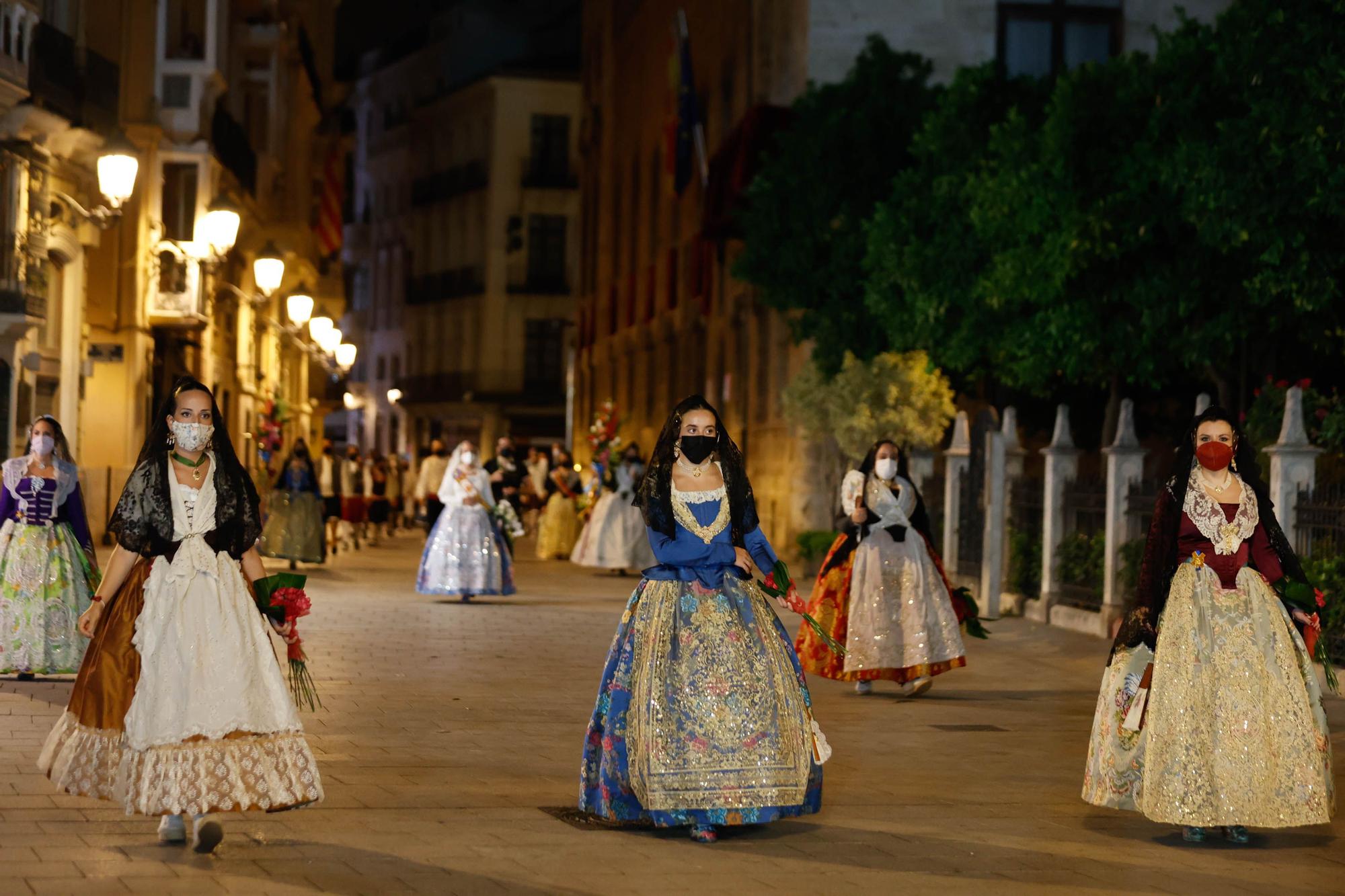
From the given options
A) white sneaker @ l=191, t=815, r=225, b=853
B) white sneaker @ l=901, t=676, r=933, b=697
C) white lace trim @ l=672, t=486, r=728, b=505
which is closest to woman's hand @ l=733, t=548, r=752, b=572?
white lace trim @ l=672, t=486, r=728, b=505

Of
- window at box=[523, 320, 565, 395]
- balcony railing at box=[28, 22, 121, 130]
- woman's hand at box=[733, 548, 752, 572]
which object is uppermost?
balcony railing at box=[28, 22, 121, 130]

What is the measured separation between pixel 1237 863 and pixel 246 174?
35863 mm

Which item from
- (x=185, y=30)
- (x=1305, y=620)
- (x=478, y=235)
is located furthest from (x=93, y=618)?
(x=478, y=235)

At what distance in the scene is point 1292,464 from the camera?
1642cm

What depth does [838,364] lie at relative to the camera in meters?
29.2

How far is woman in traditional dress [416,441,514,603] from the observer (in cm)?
2394

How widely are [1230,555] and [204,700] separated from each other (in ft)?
14.1

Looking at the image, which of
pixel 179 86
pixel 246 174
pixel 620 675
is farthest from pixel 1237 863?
pixel 246 174

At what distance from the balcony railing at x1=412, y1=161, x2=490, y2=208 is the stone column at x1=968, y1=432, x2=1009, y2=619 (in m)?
57.3

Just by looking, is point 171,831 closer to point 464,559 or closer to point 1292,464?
point 1292,464

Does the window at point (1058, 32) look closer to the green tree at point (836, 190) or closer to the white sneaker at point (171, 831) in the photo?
the green tree at point (836, 190)

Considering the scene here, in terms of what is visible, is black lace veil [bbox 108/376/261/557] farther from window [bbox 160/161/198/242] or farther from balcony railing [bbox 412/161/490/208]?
balcony railing [bbox 412/161/490/208]

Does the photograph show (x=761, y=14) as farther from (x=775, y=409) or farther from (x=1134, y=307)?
(x=1134, y=307)

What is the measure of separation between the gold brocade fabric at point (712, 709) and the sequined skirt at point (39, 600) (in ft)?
22.1
